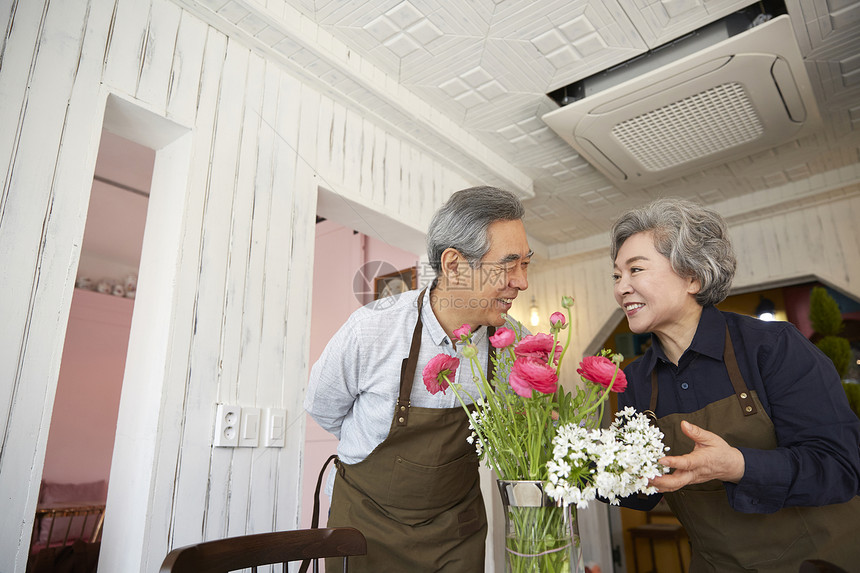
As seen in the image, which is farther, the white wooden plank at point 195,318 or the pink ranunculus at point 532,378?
the white wooden plank at point 195,318

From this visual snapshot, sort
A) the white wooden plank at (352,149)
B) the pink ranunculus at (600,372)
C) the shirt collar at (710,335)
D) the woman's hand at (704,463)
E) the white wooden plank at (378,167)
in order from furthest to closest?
the white wooden plank at (378,167), the white wooden plank at (352,149), the shirt collar at (710,335), the woman's hand at (704,463), the pink ranunculus at (600,372)

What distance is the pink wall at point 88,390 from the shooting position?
4.60 meters

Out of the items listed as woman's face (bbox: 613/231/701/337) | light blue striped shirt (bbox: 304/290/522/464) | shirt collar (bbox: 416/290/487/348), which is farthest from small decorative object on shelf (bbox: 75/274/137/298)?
woman's face (bbox: 613/231/701/337)

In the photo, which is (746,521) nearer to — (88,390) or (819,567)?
(819,567)

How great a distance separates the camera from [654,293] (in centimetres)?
135

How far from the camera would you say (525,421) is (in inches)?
34.7

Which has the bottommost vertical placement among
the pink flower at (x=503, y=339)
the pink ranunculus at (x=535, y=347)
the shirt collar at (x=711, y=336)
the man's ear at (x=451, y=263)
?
the pink ranunculus at (x=535, y=347)

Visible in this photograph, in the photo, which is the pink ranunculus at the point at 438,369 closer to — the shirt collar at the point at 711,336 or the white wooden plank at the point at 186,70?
the shirt collar at the point at 711,336

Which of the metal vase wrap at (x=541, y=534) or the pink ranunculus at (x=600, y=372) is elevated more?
the pink ranunculus at (x=600, y=372)

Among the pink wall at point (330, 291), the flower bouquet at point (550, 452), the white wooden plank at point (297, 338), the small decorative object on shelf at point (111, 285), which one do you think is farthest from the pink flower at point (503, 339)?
the small decorative object on shelf at point (111, 285)

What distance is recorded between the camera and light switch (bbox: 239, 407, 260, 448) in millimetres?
1765

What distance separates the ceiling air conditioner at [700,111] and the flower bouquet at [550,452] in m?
1.73

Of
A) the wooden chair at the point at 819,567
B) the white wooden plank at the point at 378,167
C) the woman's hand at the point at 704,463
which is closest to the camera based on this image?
the wooden chair at the point at 819,567

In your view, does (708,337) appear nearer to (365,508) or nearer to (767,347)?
(767,347)
